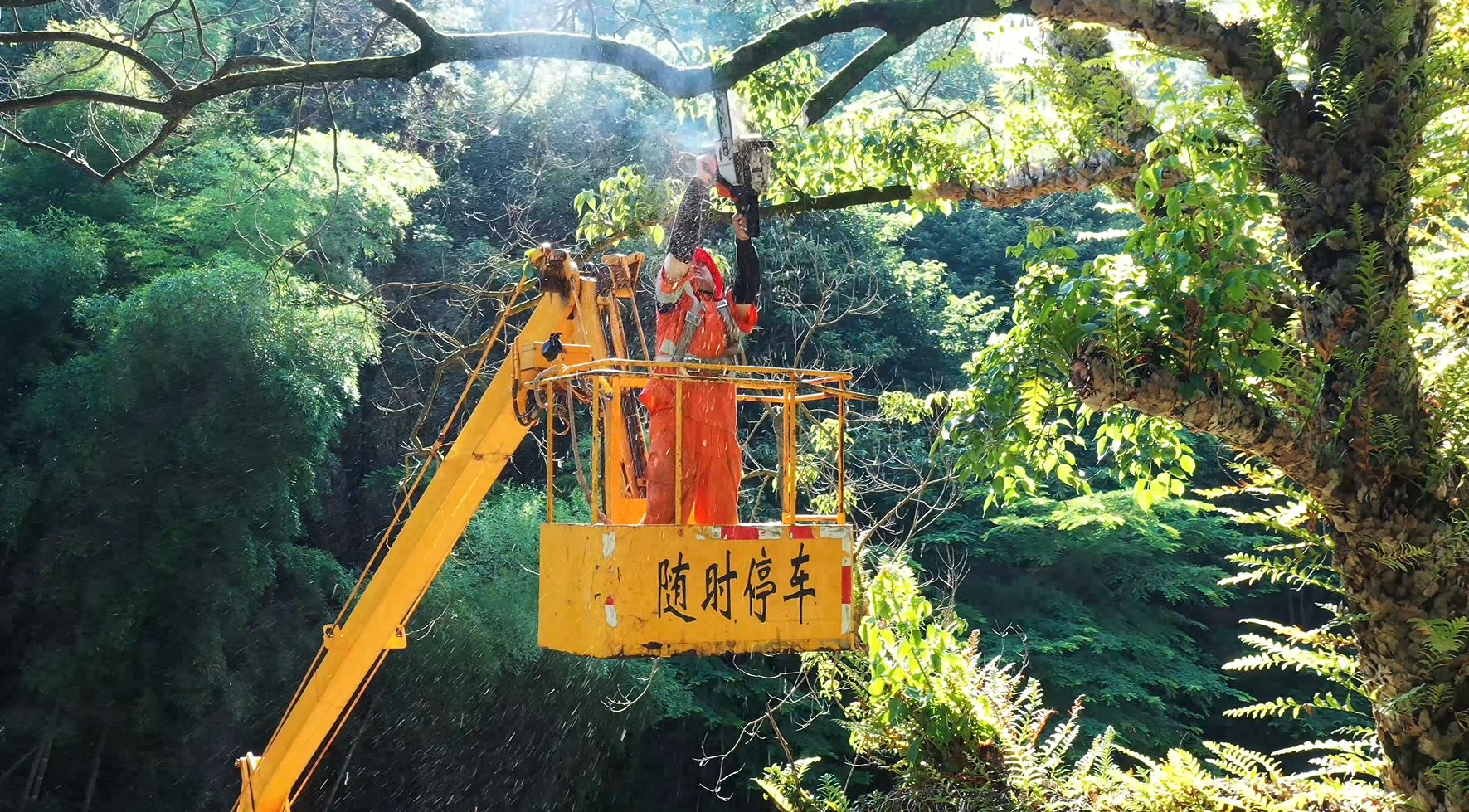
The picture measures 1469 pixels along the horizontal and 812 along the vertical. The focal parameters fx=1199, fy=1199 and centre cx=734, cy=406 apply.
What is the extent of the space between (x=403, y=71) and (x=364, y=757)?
9.31 metres

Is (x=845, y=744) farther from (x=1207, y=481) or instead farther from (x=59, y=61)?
(x=59, y=61)

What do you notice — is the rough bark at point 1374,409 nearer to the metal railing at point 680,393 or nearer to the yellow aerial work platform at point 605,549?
the metal railing at point 680,393

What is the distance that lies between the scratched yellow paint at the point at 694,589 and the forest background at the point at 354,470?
3.54 m

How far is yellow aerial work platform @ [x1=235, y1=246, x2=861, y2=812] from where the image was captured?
404cm

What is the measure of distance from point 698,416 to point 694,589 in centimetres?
100

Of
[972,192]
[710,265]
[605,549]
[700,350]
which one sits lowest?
[605,549]

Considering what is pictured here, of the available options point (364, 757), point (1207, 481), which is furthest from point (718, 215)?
point (1207, 481)

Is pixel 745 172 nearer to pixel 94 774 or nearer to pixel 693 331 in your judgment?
pixel 693 331

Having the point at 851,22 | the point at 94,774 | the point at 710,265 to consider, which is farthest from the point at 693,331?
the point at 94,774

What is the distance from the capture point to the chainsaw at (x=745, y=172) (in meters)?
4.73

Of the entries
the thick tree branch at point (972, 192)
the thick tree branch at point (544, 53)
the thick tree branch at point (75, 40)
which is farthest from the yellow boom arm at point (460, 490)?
the thick tree branch at point (75, 40)

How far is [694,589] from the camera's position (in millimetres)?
4086

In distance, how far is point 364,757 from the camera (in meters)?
12.7

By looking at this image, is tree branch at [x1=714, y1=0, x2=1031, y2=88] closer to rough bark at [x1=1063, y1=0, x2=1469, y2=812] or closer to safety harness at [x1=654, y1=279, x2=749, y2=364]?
safety harness at [x1=654, y1=279, x2=749, y2=364]
